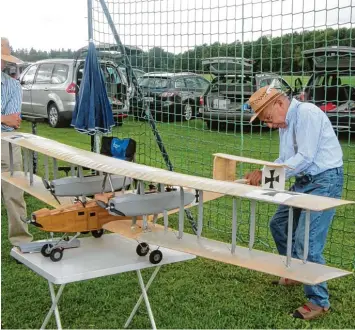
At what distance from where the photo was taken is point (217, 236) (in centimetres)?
614

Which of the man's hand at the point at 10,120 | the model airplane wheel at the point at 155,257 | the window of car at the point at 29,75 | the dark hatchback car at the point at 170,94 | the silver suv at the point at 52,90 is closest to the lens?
the model airplane wheel at the point at 155,257

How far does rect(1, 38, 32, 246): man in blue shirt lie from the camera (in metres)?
5.17

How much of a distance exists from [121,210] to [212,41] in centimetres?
322

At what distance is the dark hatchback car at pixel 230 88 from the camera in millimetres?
6398

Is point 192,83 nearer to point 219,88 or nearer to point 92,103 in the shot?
point 219,88

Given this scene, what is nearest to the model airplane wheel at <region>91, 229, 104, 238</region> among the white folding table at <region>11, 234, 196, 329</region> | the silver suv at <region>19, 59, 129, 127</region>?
the white folding table at <region>11, 234, 196, 329</region>

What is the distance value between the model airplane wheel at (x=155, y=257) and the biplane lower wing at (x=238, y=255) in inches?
4.9

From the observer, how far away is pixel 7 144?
530 cm

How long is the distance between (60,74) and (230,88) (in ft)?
26.6

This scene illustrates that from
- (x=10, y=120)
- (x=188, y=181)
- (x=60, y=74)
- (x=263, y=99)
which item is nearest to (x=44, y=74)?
(x=60, y=74)

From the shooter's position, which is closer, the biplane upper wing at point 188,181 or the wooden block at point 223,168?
the biplane upper wing at point 188,181

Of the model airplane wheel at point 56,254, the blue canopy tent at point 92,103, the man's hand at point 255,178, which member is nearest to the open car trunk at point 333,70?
the man's hand at point 255,178

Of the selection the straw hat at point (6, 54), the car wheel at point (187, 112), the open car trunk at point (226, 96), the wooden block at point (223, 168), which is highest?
the straw hat at point (6, 54)

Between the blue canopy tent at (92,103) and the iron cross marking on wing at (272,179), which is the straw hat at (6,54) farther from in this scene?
the iron cross marking on wing at (272,179)
